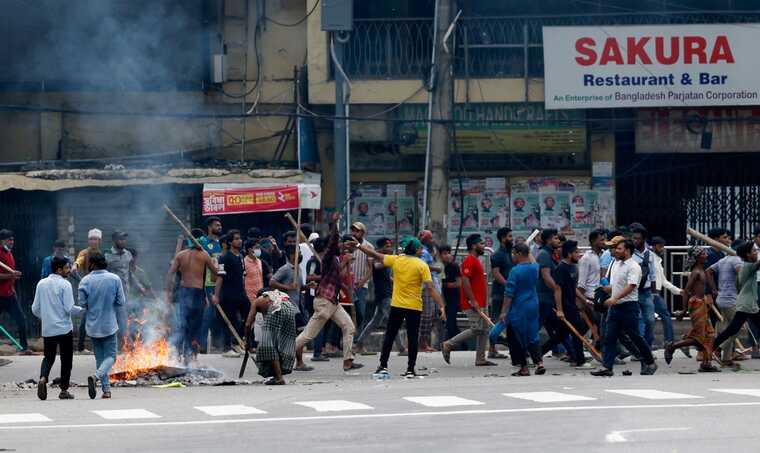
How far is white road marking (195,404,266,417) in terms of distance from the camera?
12680mm

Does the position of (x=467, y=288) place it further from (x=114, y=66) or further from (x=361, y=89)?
(x=114, y=66)

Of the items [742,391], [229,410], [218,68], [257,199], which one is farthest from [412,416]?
[218,68]

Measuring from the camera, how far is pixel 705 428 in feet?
36.2

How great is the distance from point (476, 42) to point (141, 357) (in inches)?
397

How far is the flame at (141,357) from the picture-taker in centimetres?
1599

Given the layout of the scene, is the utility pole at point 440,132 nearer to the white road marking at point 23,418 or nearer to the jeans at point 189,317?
the jeans at point 189,317

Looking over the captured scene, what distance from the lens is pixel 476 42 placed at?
80.4 ft

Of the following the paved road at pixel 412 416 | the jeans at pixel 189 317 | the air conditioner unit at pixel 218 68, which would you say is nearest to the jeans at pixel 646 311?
the paved road at pixel 412 416

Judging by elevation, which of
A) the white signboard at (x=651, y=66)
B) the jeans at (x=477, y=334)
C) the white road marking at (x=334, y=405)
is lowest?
the white road marking at (x=334, y=405)

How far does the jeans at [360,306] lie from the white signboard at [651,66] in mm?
6009

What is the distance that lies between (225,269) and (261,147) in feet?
23.6

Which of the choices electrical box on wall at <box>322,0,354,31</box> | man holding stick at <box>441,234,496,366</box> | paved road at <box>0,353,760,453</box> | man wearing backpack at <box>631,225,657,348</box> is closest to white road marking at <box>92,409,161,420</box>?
paved road at <box>0,353,760,453</box>

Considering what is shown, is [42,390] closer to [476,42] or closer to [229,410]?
[229,410]

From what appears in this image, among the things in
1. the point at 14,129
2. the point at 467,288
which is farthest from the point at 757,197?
the point at 14,129
